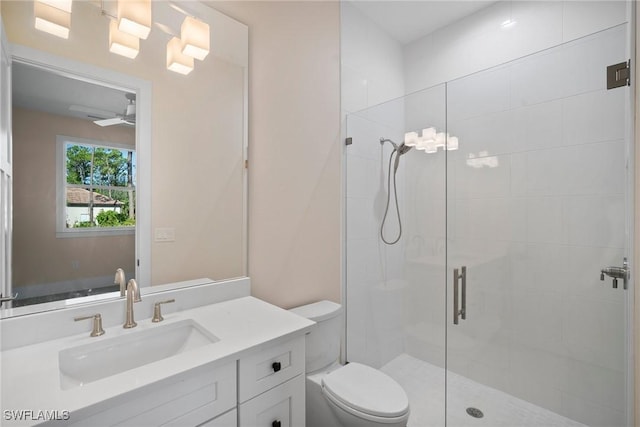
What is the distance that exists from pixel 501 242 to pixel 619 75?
3.16ft

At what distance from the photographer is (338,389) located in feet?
4.73

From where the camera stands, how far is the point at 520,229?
1.81 meters

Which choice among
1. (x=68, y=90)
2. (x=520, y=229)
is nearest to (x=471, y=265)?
(x=520, y=229)

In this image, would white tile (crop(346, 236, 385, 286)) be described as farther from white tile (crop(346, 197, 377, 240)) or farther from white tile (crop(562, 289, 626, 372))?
white tile (crop(562, 289, 626, 372))

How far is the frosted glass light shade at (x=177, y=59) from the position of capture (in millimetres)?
1347

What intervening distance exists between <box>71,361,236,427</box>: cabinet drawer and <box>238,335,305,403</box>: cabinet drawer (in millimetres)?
41

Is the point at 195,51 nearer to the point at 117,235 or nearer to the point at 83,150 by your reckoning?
the point at 83,150

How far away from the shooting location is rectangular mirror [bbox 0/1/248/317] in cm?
105

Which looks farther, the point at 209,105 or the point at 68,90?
the point at 209,105


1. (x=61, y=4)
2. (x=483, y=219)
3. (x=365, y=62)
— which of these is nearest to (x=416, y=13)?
(x=365, y=62)

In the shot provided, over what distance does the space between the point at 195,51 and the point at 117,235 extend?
2.91 ft

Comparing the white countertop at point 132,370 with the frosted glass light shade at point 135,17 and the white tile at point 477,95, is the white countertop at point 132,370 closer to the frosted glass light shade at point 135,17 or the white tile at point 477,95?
the frosted glass light shade at point 135,17

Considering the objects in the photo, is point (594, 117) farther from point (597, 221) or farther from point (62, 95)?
point (62, 95)

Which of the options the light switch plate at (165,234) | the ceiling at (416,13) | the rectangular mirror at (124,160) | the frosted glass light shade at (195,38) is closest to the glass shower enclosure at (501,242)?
the ceiling at (416,13)
